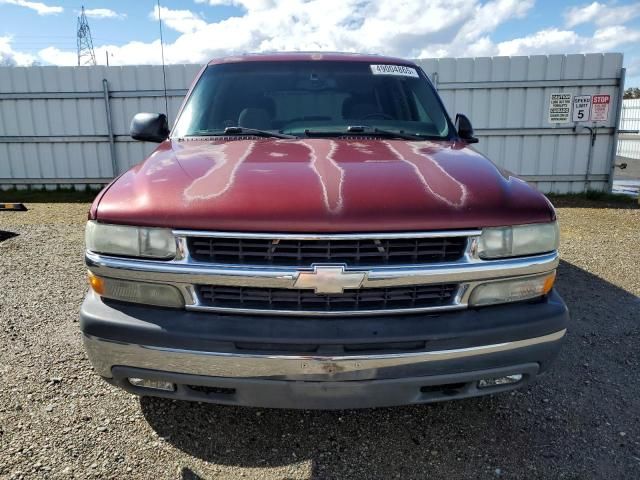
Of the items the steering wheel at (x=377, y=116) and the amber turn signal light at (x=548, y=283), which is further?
the steering wheel at (x=377, y=116)

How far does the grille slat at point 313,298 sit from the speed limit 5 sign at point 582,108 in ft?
27.9

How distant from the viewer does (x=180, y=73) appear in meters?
9.23

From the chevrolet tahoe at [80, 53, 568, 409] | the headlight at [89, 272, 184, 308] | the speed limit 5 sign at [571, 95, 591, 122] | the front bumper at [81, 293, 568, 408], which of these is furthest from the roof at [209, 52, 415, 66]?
the speed limit 5 sign at [571, 95, 591, 122]

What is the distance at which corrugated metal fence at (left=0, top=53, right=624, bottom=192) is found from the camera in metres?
8.89

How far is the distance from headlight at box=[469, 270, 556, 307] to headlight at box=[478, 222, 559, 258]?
4.6 inches

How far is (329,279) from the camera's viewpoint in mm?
1896

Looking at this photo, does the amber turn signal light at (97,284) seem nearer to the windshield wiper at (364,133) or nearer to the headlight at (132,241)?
the headlight at (132,241)

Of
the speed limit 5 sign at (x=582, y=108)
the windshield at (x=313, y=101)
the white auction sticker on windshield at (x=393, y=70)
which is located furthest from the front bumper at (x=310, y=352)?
the speed limit 5 sign at (x=582, y=108)

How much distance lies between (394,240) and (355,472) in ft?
3.55

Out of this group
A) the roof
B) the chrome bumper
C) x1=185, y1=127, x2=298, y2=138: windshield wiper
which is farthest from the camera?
the roof

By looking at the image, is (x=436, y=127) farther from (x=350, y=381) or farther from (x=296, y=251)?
(x=350, y=381)

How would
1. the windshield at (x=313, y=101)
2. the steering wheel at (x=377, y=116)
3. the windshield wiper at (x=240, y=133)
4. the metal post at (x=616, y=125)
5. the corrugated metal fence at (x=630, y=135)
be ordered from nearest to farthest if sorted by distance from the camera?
1. the windshield wiper at (x=240, y=133)
2. the windshield at (x=313, y=101)
3. the steering wheel at (x=377, y=116)
4. the metal post at (x=616, y=125)
5. the corrugated metal fence at (x=630, y=135)

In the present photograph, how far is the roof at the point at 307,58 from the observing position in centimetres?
351

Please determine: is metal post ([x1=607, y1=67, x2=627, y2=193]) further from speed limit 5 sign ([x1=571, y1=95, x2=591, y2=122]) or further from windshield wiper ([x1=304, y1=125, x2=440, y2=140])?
windshield wiper ([x1=304, y1=125, x2=440, y2=140])
